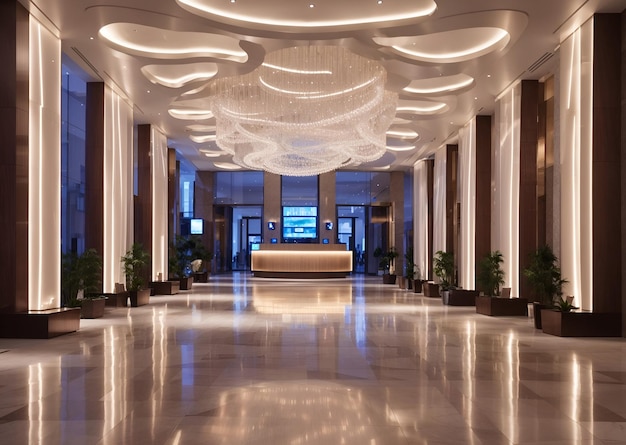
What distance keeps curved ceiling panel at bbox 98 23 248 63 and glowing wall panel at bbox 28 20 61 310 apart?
1.42 meters

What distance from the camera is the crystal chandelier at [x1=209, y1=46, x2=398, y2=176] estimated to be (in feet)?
46.3

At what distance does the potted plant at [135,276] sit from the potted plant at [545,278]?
9.56 m

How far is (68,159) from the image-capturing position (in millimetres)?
18828

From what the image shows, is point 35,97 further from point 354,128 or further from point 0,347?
point 354,128

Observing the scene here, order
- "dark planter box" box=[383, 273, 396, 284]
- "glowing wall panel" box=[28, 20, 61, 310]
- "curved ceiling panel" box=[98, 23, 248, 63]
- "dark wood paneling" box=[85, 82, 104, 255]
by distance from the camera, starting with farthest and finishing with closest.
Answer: "dark planter box" box=[383, 273, 396, 284] < "dark wood paneling" box=[85, 82, 104, 255] < "curved ceiling panel" box=[98, 23, 248, 63] < "glowing wall panel" box=[28, 20, 61, 310]

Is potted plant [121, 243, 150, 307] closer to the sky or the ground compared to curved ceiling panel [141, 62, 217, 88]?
closer to the ground

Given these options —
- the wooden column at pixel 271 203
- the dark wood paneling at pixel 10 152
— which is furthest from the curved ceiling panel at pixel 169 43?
the wooden column at pixel 271 203

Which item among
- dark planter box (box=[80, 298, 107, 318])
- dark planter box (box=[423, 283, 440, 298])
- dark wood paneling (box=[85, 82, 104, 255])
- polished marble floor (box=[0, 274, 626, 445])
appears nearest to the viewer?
polished marble floor (box=[0, 274, 626, 445])

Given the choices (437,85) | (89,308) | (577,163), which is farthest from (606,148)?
(89,308)

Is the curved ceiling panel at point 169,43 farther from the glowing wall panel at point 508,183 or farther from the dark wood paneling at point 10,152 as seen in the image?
the glowing wall panel at point 508,183

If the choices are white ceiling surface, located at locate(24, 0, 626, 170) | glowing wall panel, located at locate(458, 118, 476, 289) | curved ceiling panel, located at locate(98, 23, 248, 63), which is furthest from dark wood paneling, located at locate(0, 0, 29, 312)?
glowing wall panel, located at locate(458, 118, 476, 289)

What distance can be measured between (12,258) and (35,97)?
2.81 metres

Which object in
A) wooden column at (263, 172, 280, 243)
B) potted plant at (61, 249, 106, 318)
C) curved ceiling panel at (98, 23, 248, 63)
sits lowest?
potted plant at (61, 249, 106, 318)

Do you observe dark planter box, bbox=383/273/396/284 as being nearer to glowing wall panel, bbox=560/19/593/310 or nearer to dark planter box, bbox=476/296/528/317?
dark planter box, bbox=476/296/528/317
